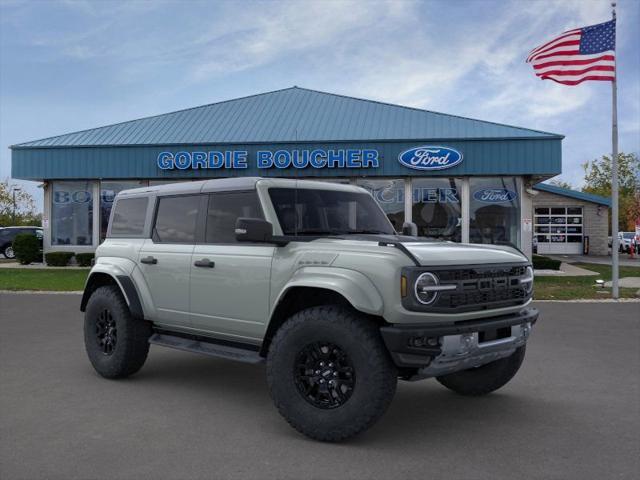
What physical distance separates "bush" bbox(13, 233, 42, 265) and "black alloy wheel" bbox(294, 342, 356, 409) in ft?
81.4

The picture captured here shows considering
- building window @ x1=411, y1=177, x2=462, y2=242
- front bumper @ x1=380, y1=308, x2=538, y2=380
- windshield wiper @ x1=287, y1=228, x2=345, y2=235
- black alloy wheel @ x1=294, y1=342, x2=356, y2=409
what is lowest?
black alloy wheel @ x1=294, y1=342, x2=356, y2=409

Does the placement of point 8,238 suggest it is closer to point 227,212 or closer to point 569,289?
point 569,289

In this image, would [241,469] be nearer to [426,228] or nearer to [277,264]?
[277,264]

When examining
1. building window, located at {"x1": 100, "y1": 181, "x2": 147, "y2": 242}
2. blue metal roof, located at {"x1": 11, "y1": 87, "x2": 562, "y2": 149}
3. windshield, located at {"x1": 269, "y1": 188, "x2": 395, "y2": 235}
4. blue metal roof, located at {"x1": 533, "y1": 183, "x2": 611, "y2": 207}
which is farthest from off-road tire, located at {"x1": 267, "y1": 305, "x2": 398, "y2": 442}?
blue metal roof, located at {"x1": 533, "y1": 183, "x2": 611, "y2": 207}

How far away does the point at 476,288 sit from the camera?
4598mm

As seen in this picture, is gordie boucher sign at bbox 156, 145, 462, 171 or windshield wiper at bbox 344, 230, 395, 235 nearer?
windshield wiper at bbox 344, 230, 395, 235

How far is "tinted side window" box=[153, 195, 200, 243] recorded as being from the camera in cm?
598

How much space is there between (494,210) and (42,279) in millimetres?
16386

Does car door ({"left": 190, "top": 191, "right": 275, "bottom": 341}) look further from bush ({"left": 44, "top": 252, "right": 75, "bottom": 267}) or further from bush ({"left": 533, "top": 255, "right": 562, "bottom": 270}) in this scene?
bush ({"left": 44, "top": 252, "right": 75, "bottom": 267})

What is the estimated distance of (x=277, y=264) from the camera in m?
4.99

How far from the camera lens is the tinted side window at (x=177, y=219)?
19.6 feet

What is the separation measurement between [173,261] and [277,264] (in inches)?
55.8

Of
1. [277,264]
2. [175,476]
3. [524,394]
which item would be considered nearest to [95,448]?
[175,476]

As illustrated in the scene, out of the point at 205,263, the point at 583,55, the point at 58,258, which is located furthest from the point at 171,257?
the point at 58,258
